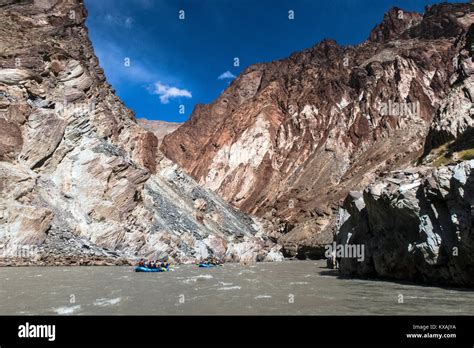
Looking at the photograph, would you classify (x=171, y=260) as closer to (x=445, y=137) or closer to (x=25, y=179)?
(x=25, y=179)

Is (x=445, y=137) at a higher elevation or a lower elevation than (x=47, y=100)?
lower

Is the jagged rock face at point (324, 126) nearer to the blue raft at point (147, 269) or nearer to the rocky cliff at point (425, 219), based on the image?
the blue raft at point (147, 269)

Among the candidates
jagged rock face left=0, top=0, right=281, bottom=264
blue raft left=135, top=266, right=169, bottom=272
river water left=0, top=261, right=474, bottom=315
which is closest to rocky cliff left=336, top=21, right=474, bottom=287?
river water left=0, top=261, right=474, bottom=315

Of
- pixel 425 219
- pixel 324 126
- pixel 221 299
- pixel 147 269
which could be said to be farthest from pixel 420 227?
pixel 324 126

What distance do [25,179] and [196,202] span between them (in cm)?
3348

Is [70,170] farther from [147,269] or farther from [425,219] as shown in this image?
[425,219]

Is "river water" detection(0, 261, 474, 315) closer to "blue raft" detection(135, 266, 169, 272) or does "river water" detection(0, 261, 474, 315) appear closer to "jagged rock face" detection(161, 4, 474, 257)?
"blue raft" detection(135, 266, 169, 272)

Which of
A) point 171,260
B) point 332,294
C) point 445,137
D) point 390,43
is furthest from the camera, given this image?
point 390,43

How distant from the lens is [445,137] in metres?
38.1

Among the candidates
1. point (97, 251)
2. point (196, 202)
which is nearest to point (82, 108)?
point (97, 251)

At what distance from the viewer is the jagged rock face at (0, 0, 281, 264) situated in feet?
145

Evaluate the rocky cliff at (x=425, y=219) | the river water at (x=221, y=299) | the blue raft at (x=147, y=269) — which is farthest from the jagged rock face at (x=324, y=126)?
the river water at (x=221, y=299)

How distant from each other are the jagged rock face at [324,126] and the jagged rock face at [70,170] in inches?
1046

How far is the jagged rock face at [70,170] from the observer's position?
4422 cm
